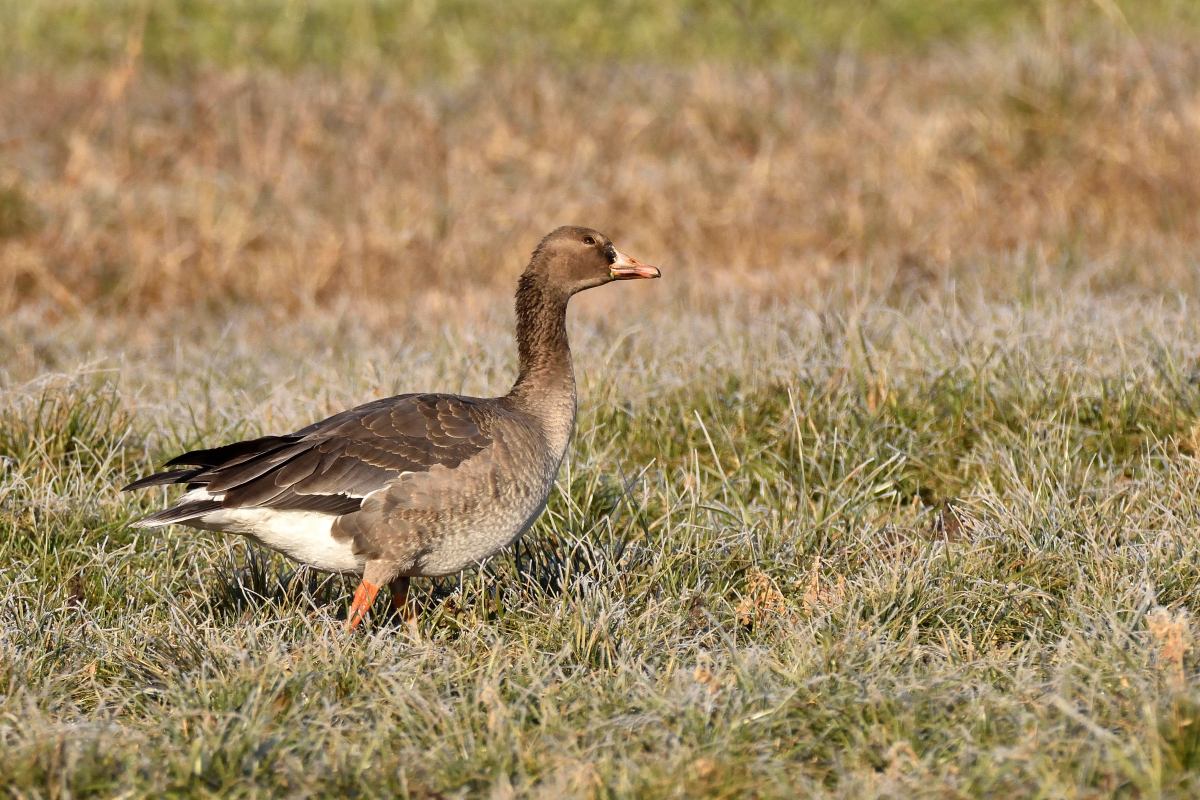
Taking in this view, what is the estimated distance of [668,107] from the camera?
493 inches

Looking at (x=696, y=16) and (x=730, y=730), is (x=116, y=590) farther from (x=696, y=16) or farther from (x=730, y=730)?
(x=696, y=16)

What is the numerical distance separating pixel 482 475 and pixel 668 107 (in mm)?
8170

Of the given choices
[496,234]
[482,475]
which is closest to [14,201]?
[496,234]

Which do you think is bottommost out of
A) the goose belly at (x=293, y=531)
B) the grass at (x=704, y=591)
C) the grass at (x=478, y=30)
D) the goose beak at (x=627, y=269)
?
the grass at (x=704, y=591)

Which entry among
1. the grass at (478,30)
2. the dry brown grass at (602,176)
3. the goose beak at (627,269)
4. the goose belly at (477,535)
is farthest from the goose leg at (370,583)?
the grass at (478,30)

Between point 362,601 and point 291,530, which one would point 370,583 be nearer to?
point 362,601

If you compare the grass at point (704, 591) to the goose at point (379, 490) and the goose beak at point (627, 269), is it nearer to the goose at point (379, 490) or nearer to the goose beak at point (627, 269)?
the goose at point (379, 490)

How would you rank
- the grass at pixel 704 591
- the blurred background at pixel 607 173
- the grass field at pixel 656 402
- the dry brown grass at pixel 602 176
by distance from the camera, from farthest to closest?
1. the dry brown grass at pixel 602 176
2. the blurred background at pixel 607 173
3. the grass field at pixel 656 402
4. the grass at pixel 704 591

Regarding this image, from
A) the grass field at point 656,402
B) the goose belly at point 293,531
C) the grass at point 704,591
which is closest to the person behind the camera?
the grass at point 704,591

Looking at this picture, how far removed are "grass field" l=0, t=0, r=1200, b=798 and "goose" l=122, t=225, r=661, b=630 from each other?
0.23 meters

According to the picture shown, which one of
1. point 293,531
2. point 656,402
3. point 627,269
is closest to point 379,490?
point 293,531

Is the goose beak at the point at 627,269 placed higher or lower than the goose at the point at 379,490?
higher

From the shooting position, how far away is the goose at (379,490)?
480 cm

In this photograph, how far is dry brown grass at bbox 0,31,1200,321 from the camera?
10430 mm
